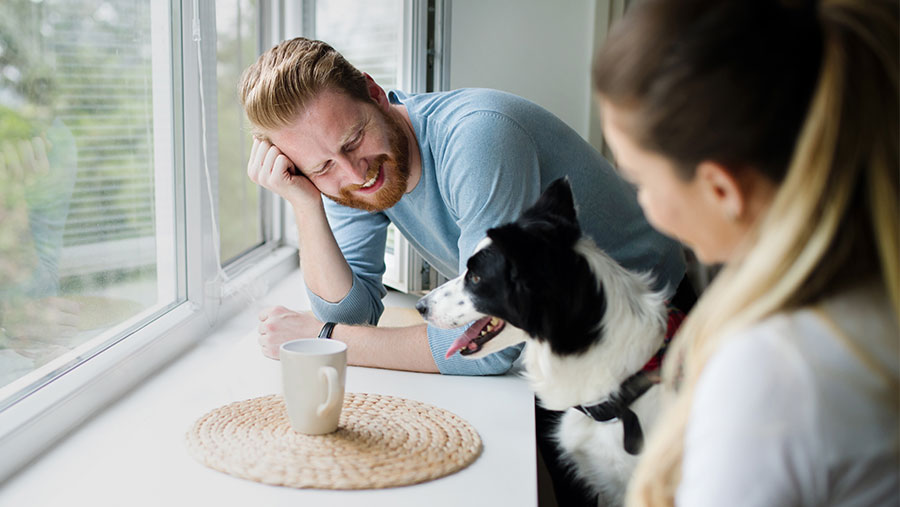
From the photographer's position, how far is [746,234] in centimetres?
60

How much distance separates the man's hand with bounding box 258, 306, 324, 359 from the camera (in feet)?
4.69

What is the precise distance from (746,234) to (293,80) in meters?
1.01

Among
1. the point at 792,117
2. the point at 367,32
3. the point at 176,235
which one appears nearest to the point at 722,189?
the point at 792,117

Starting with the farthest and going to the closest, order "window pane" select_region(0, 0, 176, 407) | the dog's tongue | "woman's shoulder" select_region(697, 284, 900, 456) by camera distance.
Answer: the dog's tongue
"window pane" select_region(0, 0, 176, 407)
"woman's shoulder" select_region(697, 284, 900, 456)

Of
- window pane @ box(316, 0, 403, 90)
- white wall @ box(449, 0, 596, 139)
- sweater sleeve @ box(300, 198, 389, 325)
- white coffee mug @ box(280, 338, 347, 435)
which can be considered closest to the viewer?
white coffee mug @ box(280, 338, 347, 435)

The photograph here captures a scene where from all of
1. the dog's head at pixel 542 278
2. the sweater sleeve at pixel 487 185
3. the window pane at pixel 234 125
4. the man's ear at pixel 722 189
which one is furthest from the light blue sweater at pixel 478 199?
the man's ear at pixel 722 189

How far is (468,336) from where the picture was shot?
4.26 feet

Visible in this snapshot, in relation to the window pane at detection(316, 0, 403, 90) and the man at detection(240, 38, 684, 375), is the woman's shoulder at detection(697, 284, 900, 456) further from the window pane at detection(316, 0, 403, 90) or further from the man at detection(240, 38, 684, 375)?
the window pane at detection(316, 0, 403, 90)

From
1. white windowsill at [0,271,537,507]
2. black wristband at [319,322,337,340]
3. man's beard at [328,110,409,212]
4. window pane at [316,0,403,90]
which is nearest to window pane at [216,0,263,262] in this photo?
window pane at [316,0,403,90]

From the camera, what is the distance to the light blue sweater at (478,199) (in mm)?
1336

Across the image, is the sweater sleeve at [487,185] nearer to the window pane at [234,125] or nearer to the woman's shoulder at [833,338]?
the woman's shoulder at [833,338]

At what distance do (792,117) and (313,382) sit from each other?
66 centimetres

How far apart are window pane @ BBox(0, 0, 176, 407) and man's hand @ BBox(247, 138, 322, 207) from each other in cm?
18

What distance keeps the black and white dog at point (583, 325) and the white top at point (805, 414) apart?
1.79ft
